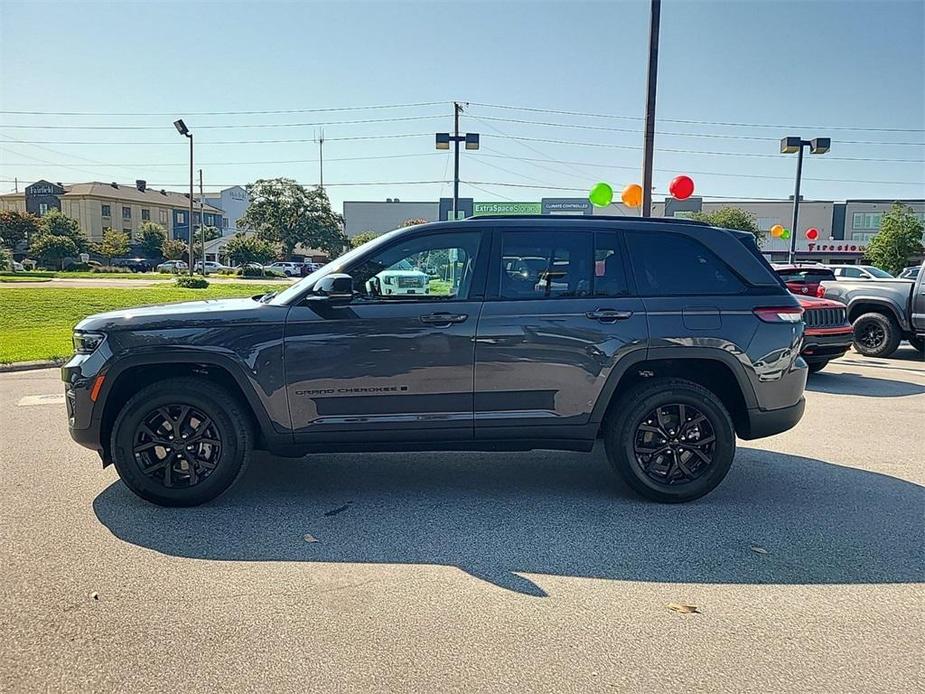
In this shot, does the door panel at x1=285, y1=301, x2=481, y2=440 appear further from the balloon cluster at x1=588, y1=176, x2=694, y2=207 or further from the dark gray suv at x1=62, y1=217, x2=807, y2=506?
the balloon cluster at x1=588, y1=176, x2=694, y2=207

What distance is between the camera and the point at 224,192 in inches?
4338

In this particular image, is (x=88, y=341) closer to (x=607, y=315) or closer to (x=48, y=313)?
(x=607, y=315)

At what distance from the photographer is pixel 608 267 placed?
452cm

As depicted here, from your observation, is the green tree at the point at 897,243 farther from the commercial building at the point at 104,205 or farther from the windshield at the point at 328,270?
the commercial building at the point at 104,205

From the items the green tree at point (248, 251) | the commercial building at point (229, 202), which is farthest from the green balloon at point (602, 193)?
the commercial building at point (229, 202)

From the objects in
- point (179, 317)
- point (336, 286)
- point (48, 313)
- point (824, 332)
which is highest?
point (336, 286)

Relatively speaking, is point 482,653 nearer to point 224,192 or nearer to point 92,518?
point 92,518

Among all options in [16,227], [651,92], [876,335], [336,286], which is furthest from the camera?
[16,227]

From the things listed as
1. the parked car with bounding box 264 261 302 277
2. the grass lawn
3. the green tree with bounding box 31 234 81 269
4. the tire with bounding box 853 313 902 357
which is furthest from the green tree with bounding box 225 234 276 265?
the tire with bounding box 853 313 902 357

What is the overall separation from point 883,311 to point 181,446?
11910 mm

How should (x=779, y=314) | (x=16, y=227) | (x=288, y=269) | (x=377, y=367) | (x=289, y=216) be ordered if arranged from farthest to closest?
(x=289, y=216) → (x=16, y=227) → (x=288, y=269) → (x=779, y=314) → (x=377, y=367)

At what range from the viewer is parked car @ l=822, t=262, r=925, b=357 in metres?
11.1

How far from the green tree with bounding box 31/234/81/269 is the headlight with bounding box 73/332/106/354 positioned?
58843 mm

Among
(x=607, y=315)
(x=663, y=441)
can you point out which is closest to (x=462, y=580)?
(x=663, y=441)
